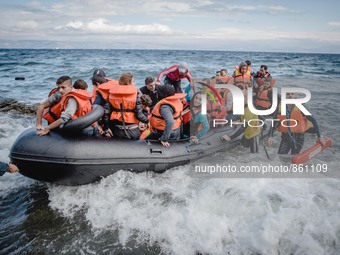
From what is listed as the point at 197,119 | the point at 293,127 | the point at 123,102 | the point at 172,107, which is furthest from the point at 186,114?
the point at 293,127

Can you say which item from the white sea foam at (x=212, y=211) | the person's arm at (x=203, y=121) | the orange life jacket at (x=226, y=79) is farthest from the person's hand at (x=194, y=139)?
the orange life jacket at (x=226, y=79)

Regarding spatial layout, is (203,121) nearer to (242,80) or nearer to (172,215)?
(172,215)

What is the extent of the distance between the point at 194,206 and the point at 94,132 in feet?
5.93

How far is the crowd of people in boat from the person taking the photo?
3855 millimetres

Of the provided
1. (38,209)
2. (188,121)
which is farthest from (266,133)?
(38,209)

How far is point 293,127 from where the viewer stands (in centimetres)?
539

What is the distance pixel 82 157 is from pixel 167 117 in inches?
51.2

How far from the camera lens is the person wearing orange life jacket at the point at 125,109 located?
4.11 m

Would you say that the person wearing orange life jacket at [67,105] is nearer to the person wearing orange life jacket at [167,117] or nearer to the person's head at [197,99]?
the person wearing orange life jacket at [167,117]

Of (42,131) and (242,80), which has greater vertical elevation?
(242,80)

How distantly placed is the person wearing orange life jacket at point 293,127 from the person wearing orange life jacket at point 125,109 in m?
2.54

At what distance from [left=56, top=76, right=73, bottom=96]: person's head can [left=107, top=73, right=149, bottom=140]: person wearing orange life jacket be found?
610 millimetres

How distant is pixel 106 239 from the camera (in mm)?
3416

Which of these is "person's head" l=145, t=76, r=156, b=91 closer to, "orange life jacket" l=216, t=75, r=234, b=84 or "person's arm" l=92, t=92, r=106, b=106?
"person's arm" l=92, t=92, r=106, b=106
